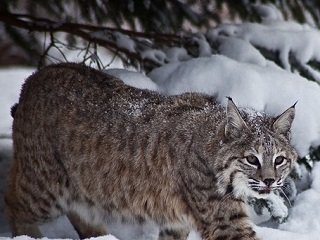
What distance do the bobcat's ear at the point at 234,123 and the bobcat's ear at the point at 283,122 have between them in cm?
18

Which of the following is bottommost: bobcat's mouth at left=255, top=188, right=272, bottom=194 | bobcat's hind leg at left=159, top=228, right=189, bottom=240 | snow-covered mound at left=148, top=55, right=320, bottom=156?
bobcat's hind leg at left=159, top=228, right=189, bottom=240

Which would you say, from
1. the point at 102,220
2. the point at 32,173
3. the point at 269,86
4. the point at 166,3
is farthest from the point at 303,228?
the point at 166,3

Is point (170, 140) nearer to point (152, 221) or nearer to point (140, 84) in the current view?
point (152, 221)

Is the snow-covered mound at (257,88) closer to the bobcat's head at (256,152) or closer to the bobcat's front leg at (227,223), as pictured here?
the bobcat's head at (256,152)

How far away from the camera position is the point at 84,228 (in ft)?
17.6

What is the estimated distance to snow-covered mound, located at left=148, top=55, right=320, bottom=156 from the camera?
567cm

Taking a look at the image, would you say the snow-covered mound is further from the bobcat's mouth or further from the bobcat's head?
the bobcat's mouth

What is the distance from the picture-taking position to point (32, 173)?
496 cm

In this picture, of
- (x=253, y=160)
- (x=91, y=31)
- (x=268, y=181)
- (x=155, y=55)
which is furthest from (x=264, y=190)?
(x=91, y=31)

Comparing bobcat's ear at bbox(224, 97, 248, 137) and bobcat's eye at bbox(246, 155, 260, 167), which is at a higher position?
bobcat's ear at bbox(224, 97, 248, 137)

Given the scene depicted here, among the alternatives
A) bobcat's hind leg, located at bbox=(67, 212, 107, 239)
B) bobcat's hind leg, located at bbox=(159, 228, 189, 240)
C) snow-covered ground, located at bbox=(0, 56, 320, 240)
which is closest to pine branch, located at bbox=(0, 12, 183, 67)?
snow-covered ground, located at bbox=(0, 56, 320, 240)

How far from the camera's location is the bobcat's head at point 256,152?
13.8 feet

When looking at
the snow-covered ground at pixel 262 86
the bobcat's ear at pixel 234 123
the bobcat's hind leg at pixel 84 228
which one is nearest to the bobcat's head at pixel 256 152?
the bobcat's ear at pixel 234 123

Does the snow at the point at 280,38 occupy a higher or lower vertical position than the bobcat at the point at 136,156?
higher
